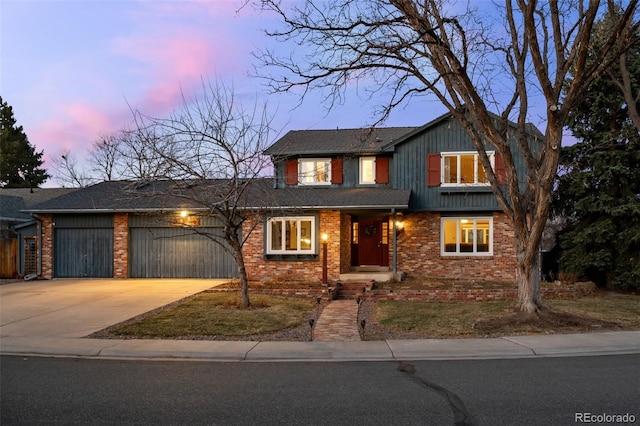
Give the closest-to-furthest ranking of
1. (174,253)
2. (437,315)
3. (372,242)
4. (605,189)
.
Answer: (437,315), (605,189), (174,253), (372,242)

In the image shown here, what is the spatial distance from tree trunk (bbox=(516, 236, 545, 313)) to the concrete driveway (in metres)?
9.37

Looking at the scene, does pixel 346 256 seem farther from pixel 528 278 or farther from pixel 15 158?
pixel 15 158

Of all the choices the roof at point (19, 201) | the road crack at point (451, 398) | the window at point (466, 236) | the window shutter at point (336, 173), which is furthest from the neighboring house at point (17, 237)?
the road crack at point (451, 398)

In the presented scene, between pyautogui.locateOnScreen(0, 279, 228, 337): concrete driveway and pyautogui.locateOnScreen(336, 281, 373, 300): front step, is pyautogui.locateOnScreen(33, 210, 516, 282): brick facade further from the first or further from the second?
pyautogui.locateOnScreen(0, 279, 228, 337): concrete driveway

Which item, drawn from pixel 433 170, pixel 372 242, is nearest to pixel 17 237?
pixel 372 242

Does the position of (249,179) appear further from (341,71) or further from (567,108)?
(567,108)

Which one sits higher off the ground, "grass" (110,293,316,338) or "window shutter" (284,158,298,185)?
"window shutter" (284,158,298,185)

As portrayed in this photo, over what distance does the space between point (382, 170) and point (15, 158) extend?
3987cm

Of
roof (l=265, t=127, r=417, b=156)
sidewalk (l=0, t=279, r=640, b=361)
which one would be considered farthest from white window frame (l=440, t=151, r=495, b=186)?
sidewalk (l=0, t=279, r=640, b=361)

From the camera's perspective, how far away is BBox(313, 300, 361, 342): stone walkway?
9.91 meters

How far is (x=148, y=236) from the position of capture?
792 inches

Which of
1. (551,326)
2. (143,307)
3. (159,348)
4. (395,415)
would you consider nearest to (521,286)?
(551,326)

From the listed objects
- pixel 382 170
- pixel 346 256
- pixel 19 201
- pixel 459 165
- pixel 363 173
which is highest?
pixel 459 165

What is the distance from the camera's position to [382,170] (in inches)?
790
